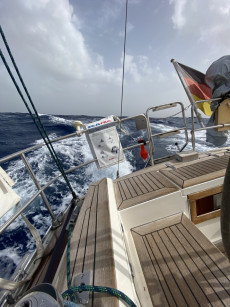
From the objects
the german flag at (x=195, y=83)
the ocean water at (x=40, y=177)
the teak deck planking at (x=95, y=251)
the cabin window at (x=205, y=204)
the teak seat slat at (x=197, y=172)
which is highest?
the german flag at (x=195, y=83)

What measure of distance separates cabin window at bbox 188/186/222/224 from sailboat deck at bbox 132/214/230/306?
0.24m

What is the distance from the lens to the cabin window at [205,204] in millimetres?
1913

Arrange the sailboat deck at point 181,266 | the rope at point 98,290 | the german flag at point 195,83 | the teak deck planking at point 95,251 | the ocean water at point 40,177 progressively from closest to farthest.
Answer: the rope at point 98,290 → the teak deck planking at point 95,251 → the sailboat deck at point 181,266 → the ocean water at point 40,177 → the german flag at point 195,83

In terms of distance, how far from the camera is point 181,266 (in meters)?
1.36

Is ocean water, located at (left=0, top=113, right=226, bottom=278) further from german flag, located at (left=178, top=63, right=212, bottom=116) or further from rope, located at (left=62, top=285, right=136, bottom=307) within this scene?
german flag, located at (left=178, top=63, right=212, bottom=116)

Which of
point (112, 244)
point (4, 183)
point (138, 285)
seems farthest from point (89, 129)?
point (138, 285)

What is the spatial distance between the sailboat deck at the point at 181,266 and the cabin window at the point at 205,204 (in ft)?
0.80

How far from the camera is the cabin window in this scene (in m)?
1.91

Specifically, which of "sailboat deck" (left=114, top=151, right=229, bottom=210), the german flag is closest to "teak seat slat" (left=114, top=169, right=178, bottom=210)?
"sailboat deck" (left=114, top=151, right=229, bottom=210)

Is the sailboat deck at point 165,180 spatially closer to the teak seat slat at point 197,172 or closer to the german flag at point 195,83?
the teak seat slat at point 197,172

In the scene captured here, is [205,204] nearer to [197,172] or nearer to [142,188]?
[197,172]

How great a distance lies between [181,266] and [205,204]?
950 mm

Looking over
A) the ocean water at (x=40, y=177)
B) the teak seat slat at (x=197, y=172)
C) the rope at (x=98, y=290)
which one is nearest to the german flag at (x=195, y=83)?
the ocean water at (x=40, y=177)

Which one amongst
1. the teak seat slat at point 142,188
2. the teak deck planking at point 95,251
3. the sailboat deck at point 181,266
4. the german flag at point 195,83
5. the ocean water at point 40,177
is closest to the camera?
the teak deck planking at point 95,251
